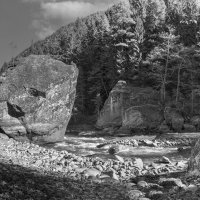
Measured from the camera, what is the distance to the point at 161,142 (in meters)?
32.1

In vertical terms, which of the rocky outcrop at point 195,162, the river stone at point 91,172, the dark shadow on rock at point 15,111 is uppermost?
the dark shadow on rock at point 15,111

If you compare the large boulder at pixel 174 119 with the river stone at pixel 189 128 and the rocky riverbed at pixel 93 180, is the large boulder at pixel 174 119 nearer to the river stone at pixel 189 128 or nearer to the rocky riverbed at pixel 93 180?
the river stone at pixel 189 128

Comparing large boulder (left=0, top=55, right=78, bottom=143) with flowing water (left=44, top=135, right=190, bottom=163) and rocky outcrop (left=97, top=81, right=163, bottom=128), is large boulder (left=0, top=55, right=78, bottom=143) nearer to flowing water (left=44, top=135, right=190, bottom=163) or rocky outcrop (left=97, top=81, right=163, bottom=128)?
flowing water (left=44, top=135, right=190, bottom=163)

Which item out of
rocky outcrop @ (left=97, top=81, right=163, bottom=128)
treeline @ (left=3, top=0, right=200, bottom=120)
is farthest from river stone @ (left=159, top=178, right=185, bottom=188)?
treeline @ (left=3, top=0, right=200, bottom=120)

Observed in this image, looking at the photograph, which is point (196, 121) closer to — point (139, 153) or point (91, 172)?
point (139, 153)

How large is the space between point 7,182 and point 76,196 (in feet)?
7.35

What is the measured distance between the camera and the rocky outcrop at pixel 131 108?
43656 millimetres

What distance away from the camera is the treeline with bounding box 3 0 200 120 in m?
45.7

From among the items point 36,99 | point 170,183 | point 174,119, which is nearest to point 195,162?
point 170,183

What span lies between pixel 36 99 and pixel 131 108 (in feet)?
57.1

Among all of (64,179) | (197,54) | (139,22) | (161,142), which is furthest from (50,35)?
(64,179)

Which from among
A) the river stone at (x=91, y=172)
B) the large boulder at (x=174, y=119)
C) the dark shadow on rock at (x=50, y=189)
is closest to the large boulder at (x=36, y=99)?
the large boulder at (x=174, y=119)

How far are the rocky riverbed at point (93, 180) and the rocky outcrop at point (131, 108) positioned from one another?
76.9 feet

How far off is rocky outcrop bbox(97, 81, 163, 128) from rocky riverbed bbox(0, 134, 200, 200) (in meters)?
23.4
